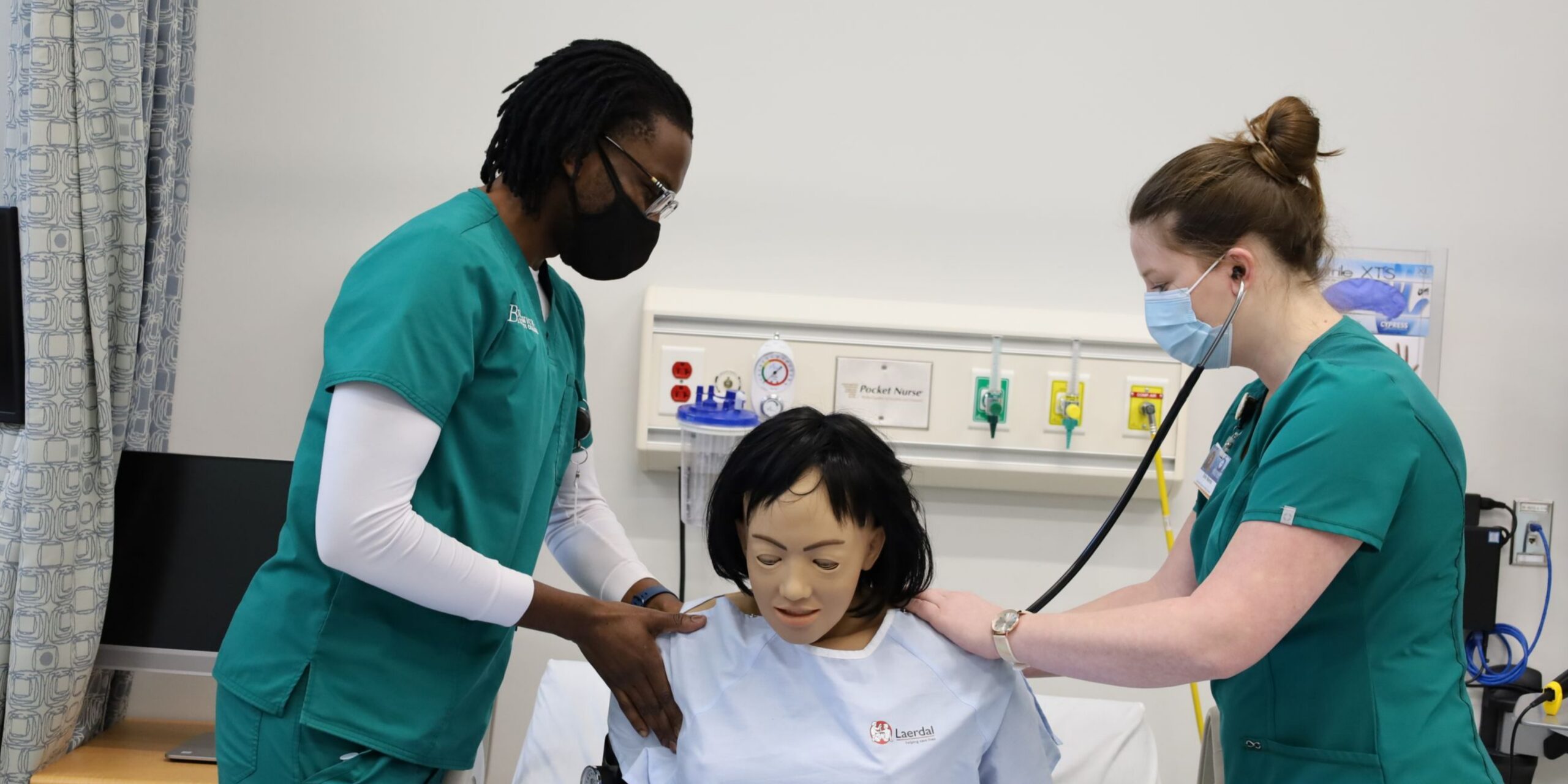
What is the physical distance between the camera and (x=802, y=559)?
1175 mm

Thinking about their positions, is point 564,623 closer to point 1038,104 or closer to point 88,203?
point 88,203

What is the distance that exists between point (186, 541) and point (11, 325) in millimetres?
461

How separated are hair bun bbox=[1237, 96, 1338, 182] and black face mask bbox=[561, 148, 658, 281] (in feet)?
2.23

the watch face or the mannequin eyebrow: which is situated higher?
the mannequin eyebrow

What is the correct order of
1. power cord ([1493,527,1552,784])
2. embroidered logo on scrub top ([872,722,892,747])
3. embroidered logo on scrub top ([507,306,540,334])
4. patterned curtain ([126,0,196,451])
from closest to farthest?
embroidered logo on scrub top ([507,306,540,334]), embroidered logo on scrub top ([872,722,892,747]), patterned curtain ([126,0,196,451]), power cord ([1493,527,1552,784])

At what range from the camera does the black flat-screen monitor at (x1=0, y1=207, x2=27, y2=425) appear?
1739 millimetres

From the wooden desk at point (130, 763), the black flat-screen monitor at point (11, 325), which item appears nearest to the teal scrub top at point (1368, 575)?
the wooden desk at point (130, 763)

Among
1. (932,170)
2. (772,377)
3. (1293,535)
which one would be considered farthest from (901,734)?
(932,170)

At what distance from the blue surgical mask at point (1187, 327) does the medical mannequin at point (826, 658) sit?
0.34 meters

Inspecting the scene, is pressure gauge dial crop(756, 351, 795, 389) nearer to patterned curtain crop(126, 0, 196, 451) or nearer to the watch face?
the watch face

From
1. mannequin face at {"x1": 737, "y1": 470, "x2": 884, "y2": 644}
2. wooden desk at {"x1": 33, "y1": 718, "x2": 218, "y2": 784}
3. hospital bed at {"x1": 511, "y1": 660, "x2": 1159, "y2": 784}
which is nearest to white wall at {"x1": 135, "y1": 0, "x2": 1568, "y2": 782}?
wooden desk at {"x1": 33, "y1": 718, "x2": 218, "y2": 784}

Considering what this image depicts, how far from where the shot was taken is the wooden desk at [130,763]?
68.3 inches

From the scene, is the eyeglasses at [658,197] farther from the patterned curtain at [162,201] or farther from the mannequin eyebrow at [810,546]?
the patterned curtain at [162,201]

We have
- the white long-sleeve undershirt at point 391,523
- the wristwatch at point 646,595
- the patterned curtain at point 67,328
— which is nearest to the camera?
the white long-sleeve undershirt at point 391,523
